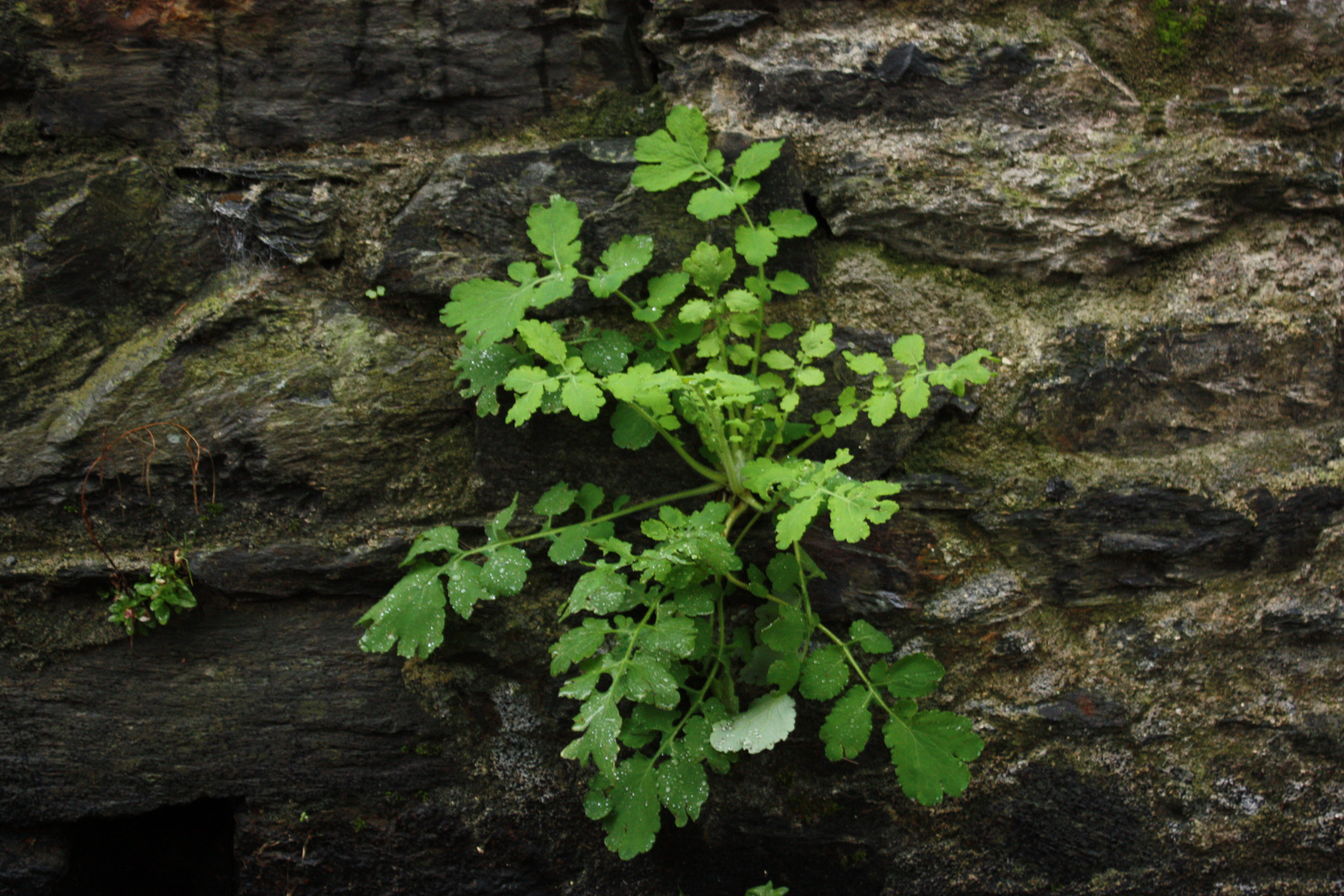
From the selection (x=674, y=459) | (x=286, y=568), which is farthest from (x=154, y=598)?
(x=674, y=459)

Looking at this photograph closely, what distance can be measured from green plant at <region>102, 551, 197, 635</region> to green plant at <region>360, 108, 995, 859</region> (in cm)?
52

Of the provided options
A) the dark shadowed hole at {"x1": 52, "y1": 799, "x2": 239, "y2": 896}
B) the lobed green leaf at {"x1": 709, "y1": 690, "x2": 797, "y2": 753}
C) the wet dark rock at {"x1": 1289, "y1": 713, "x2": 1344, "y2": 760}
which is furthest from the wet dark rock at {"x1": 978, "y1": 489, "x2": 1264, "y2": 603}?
the dark shadowed hole at {"x1": 52, "y1": 799, "x2": 239, "y2": 896}

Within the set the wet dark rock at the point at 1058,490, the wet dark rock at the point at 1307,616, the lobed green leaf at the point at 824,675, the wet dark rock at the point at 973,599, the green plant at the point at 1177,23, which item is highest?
the green plant at the point at 1177,23

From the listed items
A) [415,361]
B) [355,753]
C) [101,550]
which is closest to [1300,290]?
[415,361]

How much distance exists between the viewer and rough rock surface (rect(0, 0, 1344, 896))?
197cm

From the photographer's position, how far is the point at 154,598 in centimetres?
195

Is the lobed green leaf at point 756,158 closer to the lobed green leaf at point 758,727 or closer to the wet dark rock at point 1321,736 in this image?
the lobed green leaf at point 758,727

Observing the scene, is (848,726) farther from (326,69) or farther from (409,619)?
(326,69)

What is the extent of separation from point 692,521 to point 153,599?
127 centimetres

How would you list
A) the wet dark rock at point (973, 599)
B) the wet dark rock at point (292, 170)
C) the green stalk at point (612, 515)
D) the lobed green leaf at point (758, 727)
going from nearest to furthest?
the lobed green leaf at point (758, 727) < the green stalk at point (612, 515) < the wet dark rock at point (973, 599) < the wet dark rock at point (292, 170)

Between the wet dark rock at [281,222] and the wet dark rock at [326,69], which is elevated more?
the wet dark rock at [326,69]

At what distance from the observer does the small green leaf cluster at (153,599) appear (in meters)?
1.95

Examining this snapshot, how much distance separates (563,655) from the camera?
1.70 m

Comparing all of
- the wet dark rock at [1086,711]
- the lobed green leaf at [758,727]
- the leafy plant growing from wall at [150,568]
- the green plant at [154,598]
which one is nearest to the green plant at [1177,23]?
the wet dark rock at [1086,711]
